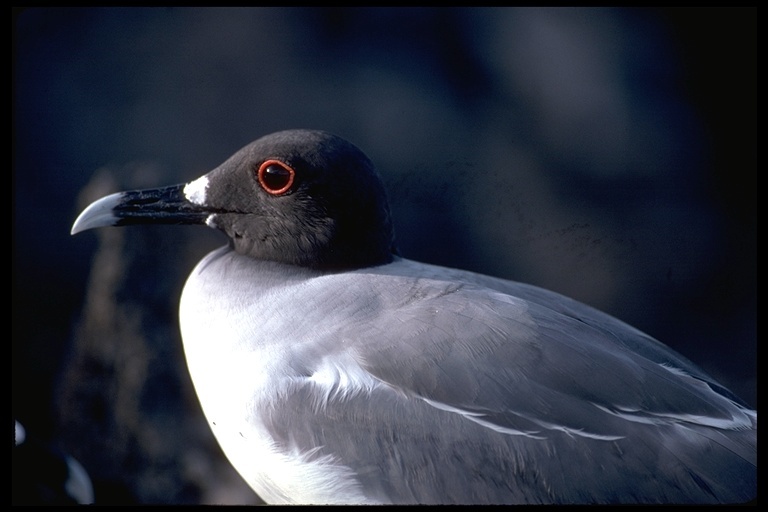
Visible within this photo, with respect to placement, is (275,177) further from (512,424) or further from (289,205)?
→ (512,424)

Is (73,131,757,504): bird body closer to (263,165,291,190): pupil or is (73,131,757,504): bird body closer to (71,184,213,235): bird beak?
(263,165,291,190): pupil

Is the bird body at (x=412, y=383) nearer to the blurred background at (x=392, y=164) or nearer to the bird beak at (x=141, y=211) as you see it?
the bird beak at (x=141, y=211)

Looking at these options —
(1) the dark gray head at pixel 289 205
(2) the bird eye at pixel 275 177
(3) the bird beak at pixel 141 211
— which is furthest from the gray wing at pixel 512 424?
(3) the bird beak at pixel 141 211

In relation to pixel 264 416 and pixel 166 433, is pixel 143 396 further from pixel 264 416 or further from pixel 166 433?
pixel 264 416

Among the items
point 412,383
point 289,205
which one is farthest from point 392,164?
point 412,383

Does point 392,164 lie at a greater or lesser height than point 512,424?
greater

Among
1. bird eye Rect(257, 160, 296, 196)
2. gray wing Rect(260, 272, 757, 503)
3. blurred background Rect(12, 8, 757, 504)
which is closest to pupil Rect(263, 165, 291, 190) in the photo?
bird eye Rect(257, 160, 296, 196)

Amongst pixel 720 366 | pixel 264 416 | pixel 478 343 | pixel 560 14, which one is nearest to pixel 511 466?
pixel 478 343
